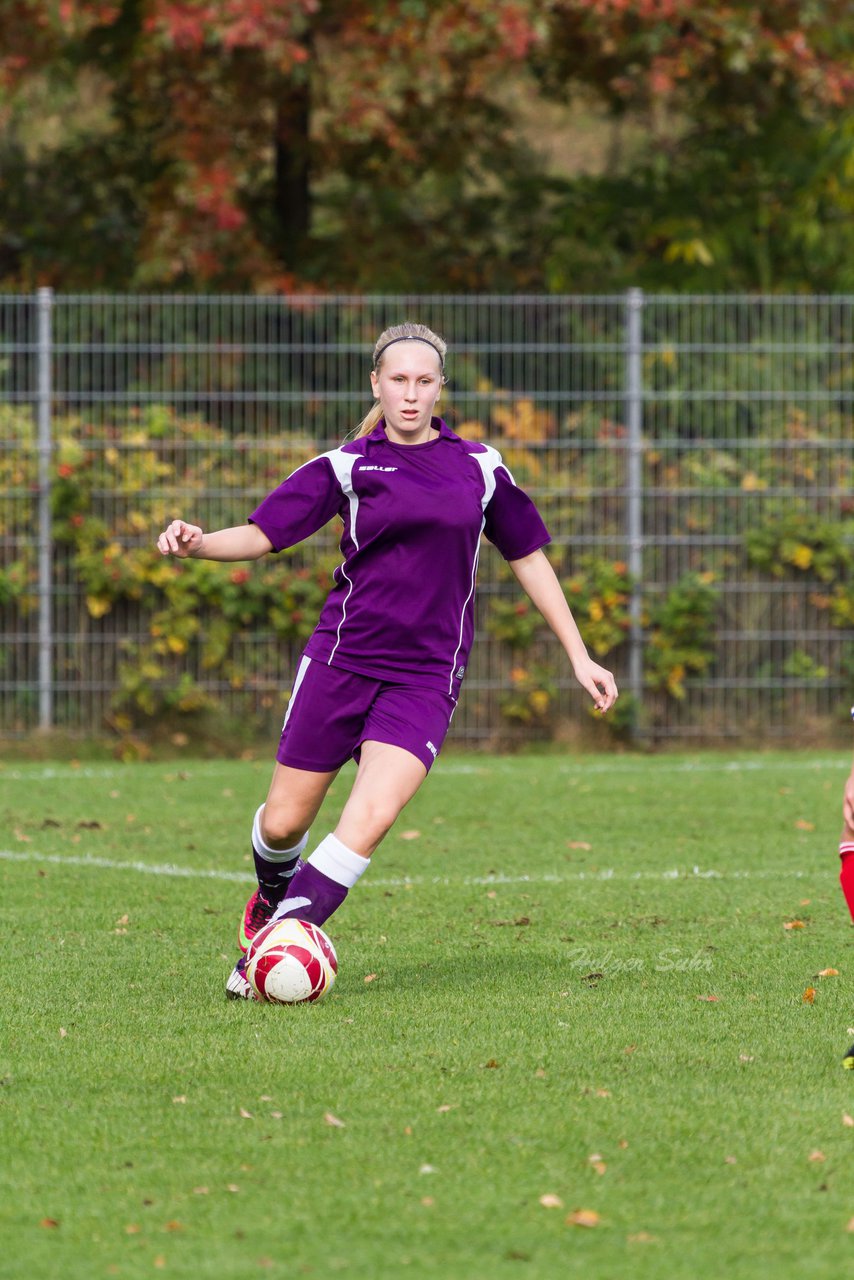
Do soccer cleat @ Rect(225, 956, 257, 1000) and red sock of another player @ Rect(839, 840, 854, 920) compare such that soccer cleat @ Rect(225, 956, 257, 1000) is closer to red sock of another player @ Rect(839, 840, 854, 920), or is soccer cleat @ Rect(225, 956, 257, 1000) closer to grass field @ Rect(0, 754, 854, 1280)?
grass field @ Rect(0, 754, 854, 1280)

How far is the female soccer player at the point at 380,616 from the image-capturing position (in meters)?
5.41

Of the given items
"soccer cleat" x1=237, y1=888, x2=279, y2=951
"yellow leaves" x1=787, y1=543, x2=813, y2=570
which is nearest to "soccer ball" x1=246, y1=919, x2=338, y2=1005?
"soccer cleat" x1=237, y1=888, x2=279, y2=951

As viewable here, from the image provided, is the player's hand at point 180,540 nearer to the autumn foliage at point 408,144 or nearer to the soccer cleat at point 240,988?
the soccer cleat at point 240,988

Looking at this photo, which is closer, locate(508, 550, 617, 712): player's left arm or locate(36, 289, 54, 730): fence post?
locate(508, 550, 617, 712): player's left arm

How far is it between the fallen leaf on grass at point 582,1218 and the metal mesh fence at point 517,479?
8974mm

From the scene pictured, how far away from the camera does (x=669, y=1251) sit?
335cm

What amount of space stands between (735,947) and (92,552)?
23.1ft

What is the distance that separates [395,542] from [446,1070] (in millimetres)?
1624

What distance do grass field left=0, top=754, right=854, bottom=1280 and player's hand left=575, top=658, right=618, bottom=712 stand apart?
880 millimetres

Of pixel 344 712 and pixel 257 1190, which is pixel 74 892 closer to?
pixel 344 712

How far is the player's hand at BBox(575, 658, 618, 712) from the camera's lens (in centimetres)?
545

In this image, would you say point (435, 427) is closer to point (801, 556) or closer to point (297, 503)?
point (297, 503)

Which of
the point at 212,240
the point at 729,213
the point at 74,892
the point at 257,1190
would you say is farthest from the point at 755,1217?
the point at 729,213

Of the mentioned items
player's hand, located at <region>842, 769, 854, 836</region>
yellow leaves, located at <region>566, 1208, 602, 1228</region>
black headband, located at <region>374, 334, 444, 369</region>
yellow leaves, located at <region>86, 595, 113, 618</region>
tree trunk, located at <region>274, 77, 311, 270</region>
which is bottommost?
yellow leaves, located at <region>566, 1208, 602, 1228</region>
